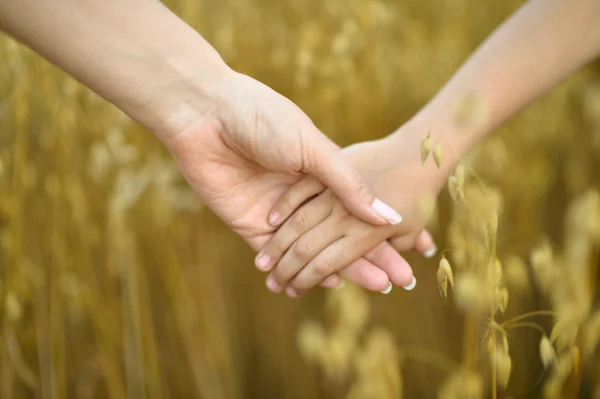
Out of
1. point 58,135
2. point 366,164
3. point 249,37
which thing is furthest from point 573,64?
point 58,135

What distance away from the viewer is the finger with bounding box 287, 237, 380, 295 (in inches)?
34.1

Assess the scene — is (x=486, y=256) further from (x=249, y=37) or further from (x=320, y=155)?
(x=249, y=37)

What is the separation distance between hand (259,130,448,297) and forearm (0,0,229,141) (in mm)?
226

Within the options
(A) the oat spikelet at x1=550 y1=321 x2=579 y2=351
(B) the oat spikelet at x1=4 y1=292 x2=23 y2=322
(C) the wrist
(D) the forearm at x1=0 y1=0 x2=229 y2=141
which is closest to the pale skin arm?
(D) the forearm at x1=0 y1=0 x2=229 y2=141

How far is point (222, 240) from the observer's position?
3.58 feet

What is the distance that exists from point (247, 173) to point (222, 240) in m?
0.23

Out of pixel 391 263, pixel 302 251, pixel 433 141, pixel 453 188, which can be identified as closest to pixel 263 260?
pixel 302 251

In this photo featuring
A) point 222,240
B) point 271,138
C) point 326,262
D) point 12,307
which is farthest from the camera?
point 222,240

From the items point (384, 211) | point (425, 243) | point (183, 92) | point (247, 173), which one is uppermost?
point (183, 92)

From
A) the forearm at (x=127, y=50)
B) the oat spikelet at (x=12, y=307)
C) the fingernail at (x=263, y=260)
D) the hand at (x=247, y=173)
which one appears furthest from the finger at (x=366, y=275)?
the oat spikelet at (x=12, y=307)

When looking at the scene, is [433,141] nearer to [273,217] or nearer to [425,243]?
[425,243]

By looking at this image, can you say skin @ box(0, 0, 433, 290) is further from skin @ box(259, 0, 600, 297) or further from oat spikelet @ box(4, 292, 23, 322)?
oat spikelet @ box(4, 292, 23, 322)

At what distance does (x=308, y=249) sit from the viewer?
876 mm

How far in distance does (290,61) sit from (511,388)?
0.65 m
